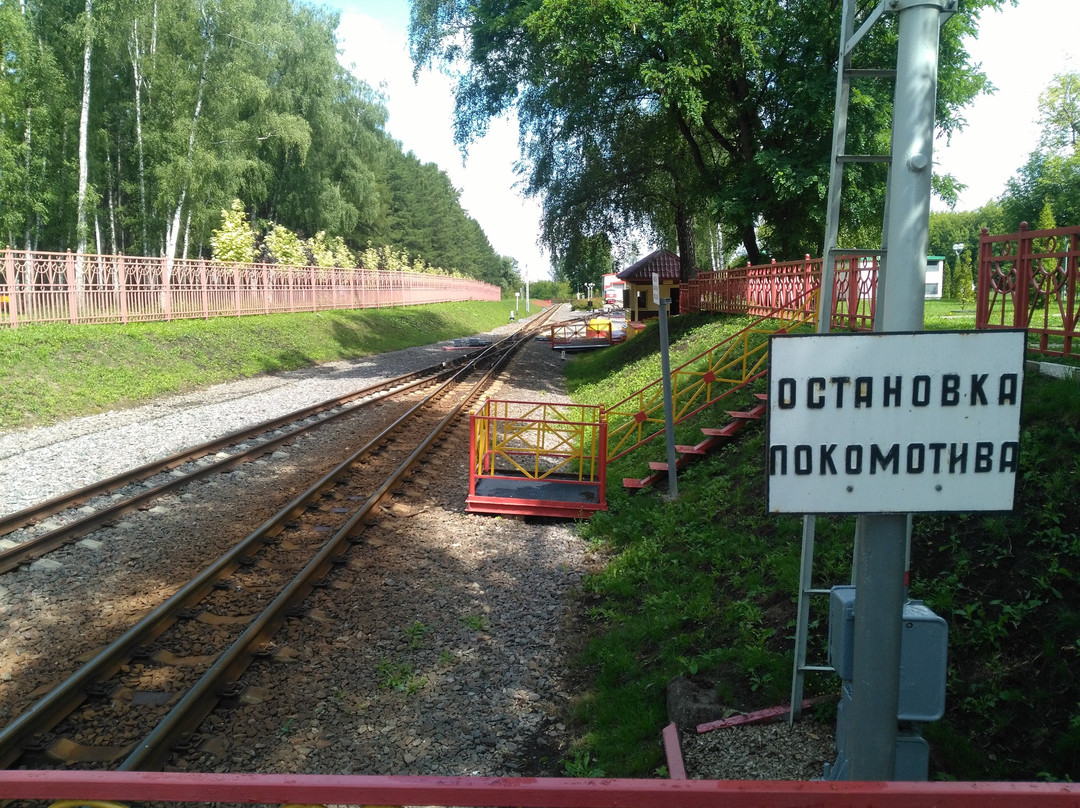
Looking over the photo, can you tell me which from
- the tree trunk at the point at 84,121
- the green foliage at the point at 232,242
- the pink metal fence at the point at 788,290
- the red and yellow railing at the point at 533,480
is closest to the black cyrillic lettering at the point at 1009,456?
the pink metal fence at the point at 788,290

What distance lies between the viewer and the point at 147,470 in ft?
33.9

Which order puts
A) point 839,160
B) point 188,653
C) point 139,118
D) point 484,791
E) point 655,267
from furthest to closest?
1. point 655,267
2. point 139,118
3. point 188,653
4. point 839,160
5. point 484,791

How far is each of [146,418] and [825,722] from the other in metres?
13.9

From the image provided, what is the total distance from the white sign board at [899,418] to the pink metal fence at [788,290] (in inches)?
200

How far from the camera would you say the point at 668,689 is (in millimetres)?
5184

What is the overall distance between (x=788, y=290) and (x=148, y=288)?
17698 millimetres

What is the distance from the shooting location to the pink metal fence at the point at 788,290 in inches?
457

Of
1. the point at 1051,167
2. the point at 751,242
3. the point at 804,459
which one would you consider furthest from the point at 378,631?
the point at 1051,167

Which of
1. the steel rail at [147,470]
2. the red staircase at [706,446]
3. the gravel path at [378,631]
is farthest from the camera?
the red staircase at [706,446]

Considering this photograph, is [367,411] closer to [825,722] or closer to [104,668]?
[104,668]

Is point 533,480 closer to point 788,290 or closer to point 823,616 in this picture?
point 823,616

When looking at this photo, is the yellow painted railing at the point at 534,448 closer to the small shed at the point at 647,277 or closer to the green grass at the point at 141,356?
the green grass at the point at 141,356

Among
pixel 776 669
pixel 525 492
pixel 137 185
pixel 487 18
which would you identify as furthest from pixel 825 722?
pixel 137 185

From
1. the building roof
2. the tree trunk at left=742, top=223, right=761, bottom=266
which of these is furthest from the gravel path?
the building roof
